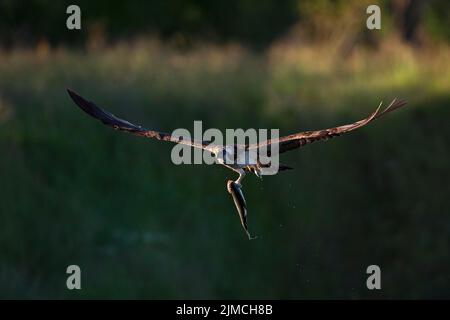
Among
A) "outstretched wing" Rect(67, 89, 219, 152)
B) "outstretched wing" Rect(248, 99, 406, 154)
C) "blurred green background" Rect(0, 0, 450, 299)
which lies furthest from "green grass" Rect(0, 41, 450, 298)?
"outstretched wing" Rect(248, 99, 406, 154)

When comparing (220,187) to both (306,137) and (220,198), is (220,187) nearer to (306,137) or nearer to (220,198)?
(220,198)

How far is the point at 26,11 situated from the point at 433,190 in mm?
9889

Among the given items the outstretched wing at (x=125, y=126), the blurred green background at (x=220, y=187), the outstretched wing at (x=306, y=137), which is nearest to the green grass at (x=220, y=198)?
the blurred green background at (x=220, y=187)

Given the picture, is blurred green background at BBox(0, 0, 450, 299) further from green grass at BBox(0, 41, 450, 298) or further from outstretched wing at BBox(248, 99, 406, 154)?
outstretched wing at BBox(248, 99, 406, 154)

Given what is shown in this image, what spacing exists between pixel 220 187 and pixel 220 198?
0.15 metres

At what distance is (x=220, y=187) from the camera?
55.3 ft

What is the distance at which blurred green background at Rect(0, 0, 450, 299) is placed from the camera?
15.8 metres

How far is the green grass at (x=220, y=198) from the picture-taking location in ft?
51.8

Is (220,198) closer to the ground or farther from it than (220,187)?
closer to the ground

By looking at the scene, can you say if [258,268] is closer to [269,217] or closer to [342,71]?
[269,217]

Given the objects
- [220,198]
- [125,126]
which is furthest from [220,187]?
[125,126]

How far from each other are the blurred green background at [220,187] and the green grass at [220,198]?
0.8 inches

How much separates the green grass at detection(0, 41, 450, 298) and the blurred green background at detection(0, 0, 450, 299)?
0.02 m
